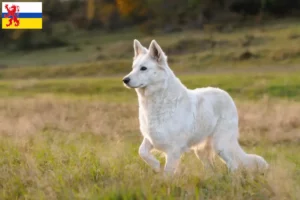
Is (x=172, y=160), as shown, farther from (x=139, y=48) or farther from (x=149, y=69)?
(x=139, y=48)

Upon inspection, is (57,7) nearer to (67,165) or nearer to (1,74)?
(1,74)

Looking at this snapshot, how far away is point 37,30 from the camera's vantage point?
54.5m

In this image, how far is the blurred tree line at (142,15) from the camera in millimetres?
53594

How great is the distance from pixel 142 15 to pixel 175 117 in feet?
171

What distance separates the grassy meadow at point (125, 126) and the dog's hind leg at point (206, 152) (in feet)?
0.58

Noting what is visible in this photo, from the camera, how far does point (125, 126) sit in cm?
1482

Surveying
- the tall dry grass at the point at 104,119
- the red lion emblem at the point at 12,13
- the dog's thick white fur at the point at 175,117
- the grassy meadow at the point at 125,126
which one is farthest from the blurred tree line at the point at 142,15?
the dog's thick white fur at the point at 175,117

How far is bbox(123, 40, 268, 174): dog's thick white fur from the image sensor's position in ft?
23.1

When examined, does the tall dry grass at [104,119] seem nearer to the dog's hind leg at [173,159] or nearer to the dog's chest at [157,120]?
the dog's chest at [157,120]

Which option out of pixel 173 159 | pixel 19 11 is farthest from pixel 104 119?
pixel 19 11

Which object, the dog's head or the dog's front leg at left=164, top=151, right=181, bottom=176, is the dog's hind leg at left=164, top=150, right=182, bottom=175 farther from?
the dog's head

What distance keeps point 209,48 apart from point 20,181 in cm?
3386

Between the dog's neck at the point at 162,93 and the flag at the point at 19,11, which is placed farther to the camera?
the flag at the point at 19,11

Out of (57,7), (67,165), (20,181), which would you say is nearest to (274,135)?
(67,165)
